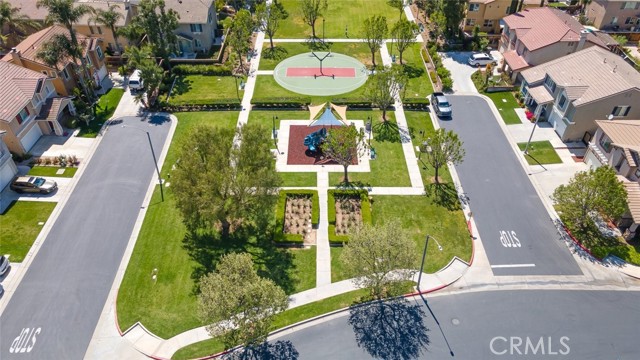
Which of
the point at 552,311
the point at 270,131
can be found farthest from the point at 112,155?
the point at 552,311

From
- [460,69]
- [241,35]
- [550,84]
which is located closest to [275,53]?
[241,35]

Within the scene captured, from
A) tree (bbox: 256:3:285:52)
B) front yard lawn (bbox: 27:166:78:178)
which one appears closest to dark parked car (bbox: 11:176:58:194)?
front yard lawn (bbox: 27:166:78:178)

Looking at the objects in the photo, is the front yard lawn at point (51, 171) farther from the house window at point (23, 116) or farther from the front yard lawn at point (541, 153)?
the front yard lawn at point (541, 153)

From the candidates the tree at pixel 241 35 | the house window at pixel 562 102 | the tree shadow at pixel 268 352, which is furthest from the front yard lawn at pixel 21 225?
the house window at pixel 562 102

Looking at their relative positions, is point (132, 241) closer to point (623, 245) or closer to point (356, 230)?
point (356, 230)

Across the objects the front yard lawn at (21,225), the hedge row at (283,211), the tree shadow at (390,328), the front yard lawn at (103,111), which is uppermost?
the front yard lawn at (103,111)

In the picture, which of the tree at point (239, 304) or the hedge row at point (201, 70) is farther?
the hedge row at point (201, 70)

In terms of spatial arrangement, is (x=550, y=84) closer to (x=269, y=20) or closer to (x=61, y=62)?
(x=269, y=20)
